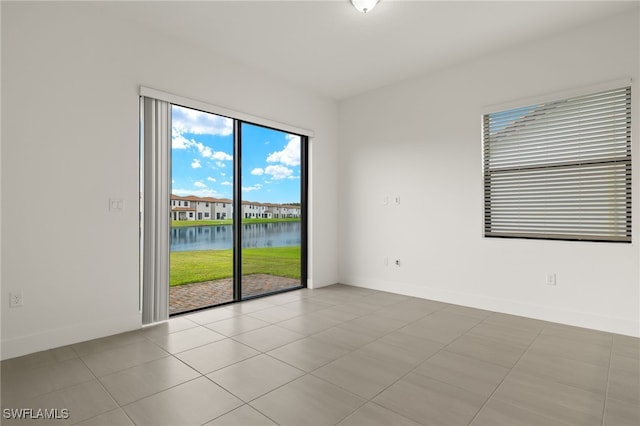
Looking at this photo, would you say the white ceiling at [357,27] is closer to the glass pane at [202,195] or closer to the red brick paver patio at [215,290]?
the glass pane at [202,195]

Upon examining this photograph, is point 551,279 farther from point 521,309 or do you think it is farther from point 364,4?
point 364,4

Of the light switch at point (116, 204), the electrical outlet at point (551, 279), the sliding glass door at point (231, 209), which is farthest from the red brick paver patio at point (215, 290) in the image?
the electrical outlet at point (551, 279)

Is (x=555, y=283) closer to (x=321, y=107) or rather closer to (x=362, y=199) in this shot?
(x=362, y=199)

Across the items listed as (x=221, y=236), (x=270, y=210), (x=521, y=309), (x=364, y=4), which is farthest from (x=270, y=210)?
(x=521, y=309)

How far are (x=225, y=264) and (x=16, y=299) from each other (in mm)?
2235

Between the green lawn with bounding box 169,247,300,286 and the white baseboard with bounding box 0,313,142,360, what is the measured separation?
134 cm

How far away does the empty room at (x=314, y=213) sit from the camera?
2.24m

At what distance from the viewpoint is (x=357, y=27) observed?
11.3ft

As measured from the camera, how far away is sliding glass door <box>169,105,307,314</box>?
4.34m

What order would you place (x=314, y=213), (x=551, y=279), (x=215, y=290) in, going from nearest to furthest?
(x=551, y=279) → (x=215, y=290) → (x=314, y=213)

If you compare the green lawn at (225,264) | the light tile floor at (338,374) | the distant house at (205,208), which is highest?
the distant house at (205,208)

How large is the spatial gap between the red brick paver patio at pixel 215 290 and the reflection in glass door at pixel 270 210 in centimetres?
2

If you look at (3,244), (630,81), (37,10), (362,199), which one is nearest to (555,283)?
(630,81)

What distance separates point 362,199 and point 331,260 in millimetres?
1139
